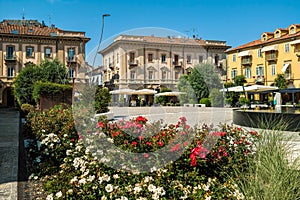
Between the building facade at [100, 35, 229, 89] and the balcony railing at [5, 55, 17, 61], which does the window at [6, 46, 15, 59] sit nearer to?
the balcony railing at [5, 55, 17, 61]

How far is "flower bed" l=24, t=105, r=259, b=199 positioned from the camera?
3016 mm

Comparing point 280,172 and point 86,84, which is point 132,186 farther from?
point 86,84

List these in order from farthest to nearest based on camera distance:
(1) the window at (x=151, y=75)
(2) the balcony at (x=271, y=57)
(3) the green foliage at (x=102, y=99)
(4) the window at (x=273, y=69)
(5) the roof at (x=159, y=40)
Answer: (4) the window at (x=273, y=69) → (2) the balcony at (x=271, y=57) → (3) the green foliage at (x=102, y=99) → (1) the window at (x=151, y=75) → (5) the roof at (x=159, y=40)

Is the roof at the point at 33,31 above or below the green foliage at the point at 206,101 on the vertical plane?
above

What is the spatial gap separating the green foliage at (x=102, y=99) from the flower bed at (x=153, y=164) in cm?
51

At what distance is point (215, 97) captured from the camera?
311cm

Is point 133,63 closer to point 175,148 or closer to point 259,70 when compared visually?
A: point 175,148

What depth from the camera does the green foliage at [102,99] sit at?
4203mm

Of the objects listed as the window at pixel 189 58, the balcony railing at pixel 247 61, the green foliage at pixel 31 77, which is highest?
the balcony railing at pixel 247 61

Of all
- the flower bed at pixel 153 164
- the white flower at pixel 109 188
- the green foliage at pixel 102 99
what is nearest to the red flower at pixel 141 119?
the flower bed at pixel 153 164

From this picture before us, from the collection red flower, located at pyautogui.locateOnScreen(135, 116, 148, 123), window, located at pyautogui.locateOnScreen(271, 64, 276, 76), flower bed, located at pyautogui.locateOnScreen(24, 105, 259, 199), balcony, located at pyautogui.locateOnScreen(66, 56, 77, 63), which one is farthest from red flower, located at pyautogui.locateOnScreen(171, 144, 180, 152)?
window, located at pyautogui.locateOnScreen(271, 64, 276, 76)

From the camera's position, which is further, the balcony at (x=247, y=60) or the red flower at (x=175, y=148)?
the balcony at (x=247, y=60)

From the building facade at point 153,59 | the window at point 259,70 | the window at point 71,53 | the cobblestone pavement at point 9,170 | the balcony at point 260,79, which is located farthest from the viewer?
the window at point 259,70

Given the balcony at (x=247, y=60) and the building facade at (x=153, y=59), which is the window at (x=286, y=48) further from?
the building facade at (x=153, y=59)
